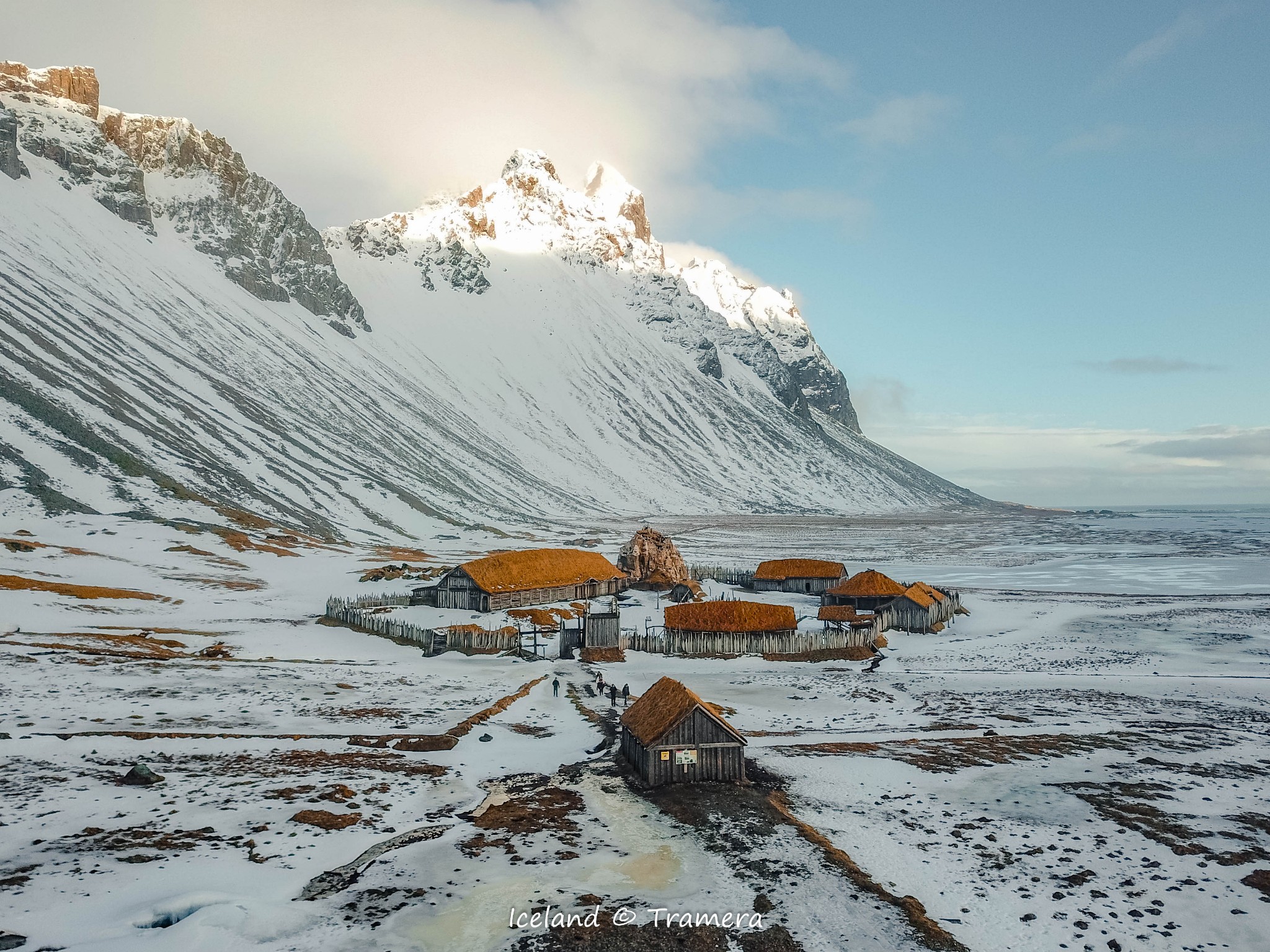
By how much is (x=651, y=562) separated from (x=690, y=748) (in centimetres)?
4140

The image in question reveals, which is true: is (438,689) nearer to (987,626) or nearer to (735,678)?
(735,678)

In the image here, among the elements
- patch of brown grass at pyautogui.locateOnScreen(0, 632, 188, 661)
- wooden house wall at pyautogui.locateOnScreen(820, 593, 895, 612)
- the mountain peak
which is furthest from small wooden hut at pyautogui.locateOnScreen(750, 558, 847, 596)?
the mountain peak

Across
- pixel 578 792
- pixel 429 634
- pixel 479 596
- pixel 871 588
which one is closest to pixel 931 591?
pixel 871 588

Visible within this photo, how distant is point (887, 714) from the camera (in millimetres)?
31531

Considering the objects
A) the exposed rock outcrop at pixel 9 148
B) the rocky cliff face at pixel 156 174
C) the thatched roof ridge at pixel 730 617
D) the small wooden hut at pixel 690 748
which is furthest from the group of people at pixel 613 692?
the rocky cliff face at pixel 156 174

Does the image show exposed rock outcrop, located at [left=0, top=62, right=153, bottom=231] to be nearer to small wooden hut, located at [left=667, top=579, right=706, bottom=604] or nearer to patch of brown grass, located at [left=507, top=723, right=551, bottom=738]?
small wooden hut, located at [left=667, top=579, right=706, bottom=604]

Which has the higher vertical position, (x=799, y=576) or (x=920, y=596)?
(x=920, y=596)

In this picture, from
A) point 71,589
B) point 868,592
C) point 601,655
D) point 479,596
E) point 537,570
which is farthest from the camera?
point 537,570

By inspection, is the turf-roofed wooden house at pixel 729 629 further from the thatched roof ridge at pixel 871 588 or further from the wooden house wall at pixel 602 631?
the thatched roof ridge at pixel 871 588

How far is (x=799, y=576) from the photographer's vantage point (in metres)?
65.4

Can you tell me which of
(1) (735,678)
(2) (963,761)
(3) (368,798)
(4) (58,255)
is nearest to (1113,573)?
(1) (735,678)

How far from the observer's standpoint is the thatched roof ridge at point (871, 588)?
54750 mm

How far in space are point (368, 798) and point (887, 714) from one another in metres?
21.2

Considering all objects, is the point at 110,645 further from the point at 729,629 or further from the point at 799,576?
the point at 799,576
